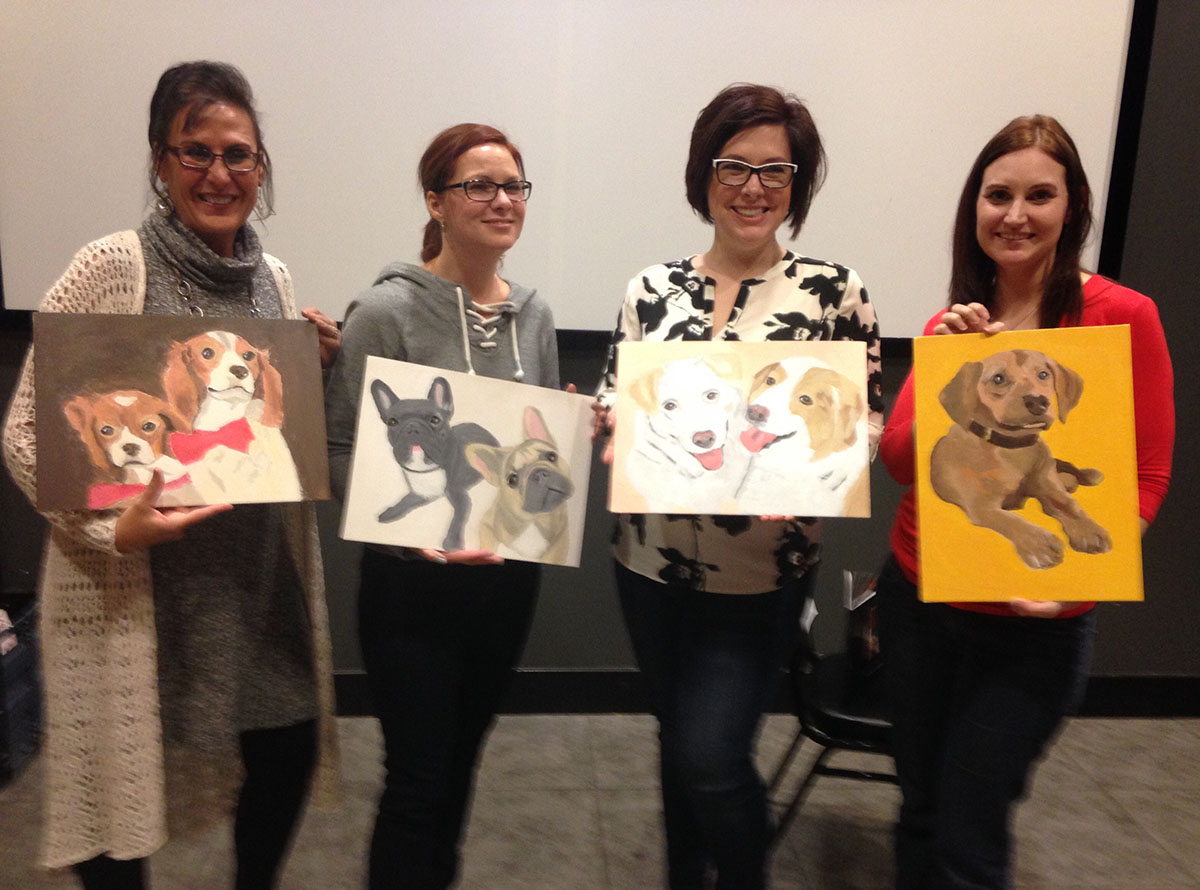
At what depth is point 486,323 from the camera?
1.46 metres

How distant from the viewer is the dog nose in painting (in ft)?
4.14

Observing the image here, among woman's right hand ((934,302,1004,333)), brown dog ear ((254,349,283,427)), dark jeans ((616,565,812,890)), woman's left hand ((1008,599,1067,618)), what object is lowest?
dark jeans ((616,565,812,890))

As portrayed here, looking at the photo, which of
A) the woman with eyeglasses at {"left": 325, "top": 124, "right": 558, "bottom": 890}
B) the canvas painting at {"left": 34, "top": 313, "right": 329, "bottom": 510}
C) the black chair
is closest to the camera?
the canvas painting at {"left": 34, "top": 313, "right": 329, "bottom": 510}

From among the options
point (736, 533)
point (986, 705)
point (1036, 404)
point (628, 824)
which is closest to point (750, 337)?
point (736, 533)

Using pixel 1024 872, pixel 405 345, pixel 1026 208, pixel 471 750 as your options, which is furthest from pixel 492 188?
pixel 1024 872

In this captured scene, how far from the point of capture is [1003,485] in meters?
1.28

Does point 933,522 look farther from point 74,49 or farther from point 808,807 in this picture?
point 74,49

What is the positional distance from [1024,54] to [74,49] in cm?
276

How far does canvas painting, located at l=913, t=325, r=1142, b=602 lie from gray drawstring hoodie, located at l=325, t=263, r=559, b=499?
693mm

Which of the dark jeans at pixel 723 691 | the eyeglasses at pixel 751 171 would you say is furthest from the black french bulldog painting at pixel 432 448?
the eyeglasses at pixel 751 171

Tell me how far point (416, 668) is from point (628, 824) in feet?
3.75

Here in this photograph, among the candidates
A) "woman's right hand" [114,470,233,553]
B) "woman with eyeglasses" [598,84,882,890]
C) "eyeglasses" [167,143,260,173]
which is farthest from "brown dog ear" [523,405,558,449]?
"eyeglasses" [167,143,260,173]

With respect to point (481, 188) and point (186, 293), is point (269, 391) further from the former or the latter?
point (481, 188)

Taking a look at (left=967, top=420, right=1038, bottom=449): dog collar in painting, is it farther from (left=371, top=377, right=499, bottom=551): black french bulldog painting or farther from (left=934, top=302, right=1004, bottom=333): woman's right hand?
(left=371, top=377, right=499, bottom=551): black french bulldog painting
